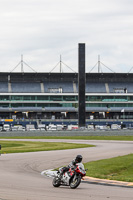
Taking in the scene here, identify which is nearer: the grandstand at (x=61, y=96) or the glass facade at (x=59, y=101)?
the glass facade at (x=59, y=101)

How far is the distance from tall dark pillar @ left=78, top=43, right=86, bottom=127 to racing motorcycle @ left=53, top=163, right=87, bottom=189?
93.4 metres

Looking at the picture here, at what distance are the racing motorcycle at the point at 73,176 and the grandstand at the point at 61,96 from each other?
120m

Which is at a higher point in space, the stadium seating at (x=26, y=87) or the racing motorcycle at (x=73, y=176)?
the stadium seating at (x=26, y=87)

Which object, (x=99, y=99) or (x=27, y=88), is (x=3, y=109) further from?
(x=99, y=99)

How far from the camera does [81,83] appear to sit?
113 metres

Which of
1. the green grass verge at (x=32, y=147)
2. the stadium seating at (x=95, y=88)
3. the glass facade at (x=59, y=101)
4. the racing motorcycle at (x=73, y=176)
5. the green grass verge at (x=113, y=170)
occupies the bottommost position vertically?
the green grass verge at (x=113, y=170)

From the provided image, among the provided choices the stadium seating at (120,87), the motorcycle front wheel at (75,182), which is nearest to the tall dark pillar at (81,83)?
the stadium seating at (120,87)

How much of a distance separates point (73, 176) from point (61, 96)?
12487 centimetres

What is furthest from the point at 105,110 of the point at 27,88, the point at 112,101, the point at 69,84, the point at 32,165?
the point at 32,165

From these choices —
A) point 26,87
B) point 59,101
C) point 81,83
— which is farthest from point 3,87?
point 81,83

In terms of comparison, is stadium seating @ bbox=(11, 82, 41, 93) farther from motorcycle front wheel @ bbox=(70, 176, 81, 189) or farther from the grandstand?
motorcycle front wheel @ bbox=(70, 176, 81, 189)

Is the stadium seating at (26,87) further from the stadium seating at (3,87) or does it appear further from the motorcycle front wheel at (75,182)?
the motorcycle front wheel at (75,182)

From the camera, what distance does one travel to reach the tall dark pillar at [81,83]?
113250 mm

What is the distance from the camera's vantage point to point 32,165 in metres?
32.8
